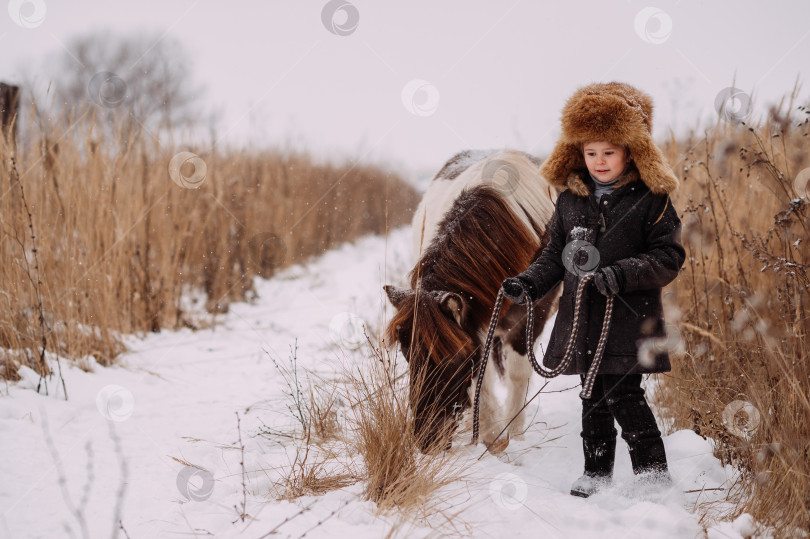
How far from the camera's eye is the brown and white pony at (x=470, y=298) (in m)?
2.29

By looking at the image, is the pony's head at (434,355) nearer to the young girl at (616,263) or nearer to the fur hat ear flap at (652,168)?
the young girl at (616,263)

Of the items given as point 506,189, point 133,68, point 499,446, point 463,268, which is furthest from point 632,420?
point 133,68

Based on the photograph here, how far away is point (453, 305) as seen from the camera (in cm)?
230

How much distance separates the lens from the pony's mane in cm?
230

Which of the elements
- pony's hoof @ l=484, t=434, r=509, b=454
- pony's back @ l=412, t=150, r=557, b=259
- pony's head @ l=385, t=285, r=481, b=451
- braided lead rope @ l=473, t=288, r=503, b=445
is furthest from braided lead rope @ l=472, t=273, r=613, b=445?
pony's back @ l=412, t=150, r=557, b=259

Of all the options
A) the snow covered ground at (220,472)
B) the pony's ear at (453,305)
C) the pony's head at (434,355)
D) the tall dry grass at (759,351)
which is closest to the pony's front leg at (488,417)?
the snow covered ground at (220,472)

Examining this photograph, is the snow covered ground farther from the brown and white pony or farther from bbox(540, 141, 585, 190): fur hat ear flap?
bbox(540, 141, 585, 190): fur hat ear flap

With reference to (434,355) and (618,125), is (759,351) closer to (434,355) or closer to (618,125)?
(618,125)

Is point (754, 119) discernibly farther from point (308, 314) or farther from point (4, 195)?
point (4, 195)

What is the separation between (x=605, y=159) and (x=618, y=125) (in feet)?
0.45

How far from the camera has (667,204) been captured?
208 centimetres

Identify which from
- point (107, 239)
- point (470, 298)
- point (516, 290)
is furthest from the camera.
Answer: point (107, 239)

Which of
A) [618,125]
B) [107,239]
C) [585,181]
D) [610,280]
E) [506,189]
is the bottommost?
[107,239]

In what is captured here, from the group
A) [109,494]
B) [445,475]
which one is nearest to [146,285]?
[109,494]
